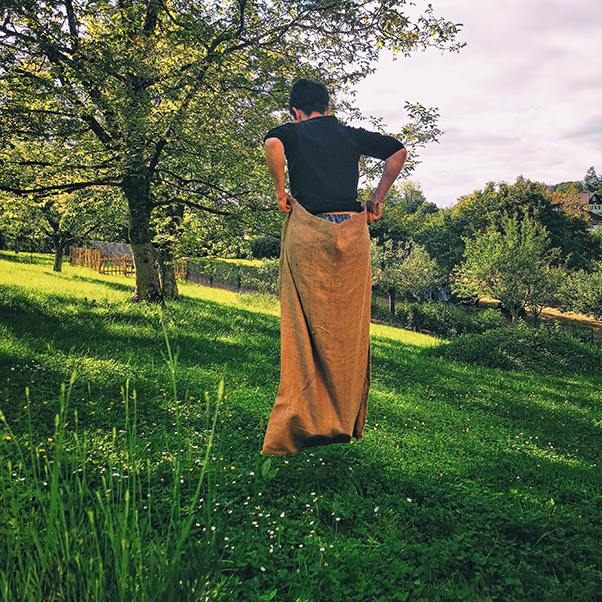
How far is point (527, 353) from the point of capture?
1079 cm

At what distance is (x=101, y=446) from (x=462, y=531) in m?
2.82

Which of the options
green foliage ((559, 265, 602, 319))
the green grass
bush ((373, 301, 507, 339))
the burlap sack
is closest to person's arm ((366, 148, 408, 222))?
the burlap sack

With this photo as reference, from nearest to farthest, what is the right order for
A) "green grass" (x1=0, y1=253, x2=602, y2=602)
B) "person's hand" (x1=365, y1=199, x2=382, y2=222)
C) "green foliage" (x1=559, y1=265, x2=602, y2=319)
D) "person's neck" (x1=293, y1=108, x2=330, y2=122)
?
"green grass" (x1=0, y1=253, x2=602, y2=602) < "person's hand" (x1=365, y1=199, x2=382, y2=222) < "person's neck" (x1=293, y1=108, x2=330, y2=122) < "green foliage" (x1=559, y1=265, x2=602, y2=319)

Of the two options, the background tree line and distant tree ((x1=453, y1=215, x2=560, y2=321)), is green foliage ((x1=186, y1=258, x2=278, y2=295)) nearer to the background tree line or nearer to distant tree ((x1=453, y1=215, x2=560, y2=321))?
the background tree line

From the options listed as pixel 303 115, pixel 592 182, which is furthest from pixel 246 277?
pixel 592 182

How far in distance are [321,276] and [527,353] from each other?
32.9ft

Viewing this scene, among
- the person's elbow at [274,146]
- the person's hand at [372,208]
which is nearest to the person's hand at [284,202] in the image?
the person's elbow at [274,146]

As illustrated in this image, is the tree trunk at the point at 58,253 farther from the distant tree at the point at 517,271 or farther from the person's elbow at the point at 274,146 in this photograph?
the distant tree at the point at 517,271

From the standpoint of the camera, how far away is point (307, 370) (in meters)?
2.87

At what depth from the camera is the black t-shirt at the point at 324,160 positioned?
2842 mm

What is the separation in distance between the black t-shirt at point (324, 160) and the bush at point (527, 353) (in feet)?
28.6

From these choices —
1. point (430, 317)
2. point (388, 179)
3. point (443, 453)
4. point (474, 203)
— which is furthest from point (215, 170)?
point (474, 203)

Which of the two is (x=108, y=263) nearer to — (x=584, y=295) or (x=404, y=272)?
(x=404, y=272)

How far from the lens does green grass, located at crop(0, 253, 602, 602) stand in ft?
5.44
